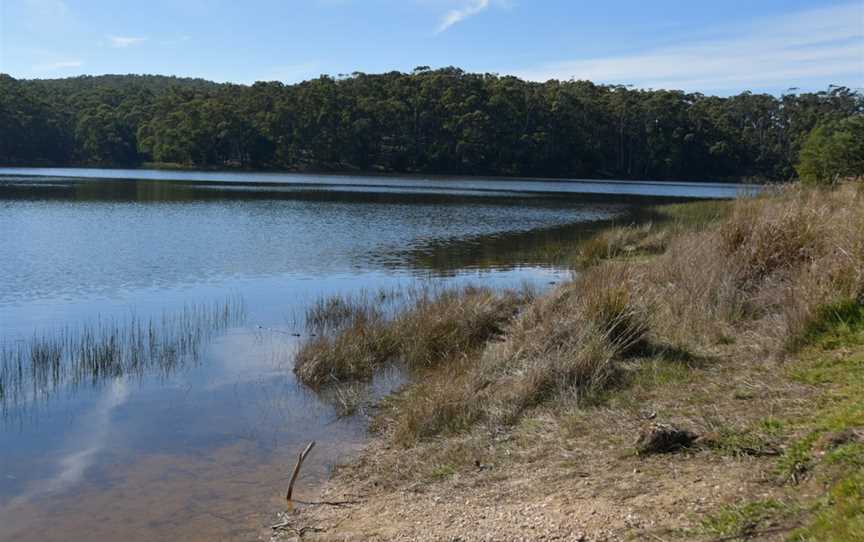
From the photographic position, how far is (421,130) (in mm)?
111250

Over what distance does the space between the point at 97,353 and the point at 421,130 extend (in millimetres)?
101163

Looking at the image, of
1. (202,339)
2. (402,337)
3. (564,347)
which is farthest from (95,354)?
(564,347)

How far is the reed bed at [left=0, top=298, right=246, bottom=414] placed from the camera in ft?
37.4

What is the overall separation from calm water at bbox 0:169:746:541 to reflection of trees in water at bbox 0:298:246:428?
0.38 ft

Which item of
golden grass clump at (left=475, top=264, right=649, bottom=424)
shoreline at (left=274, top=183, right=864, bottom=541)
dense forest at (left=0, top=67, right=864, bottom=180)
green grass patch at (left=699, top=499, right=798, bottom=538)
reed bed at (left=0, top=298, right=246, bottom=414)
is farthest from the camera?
dense forest at (left=0, top=67, right=864, bottom=180)

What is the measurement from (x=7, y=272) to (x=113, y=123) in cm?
10506

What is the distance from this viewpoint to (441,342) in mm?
12984

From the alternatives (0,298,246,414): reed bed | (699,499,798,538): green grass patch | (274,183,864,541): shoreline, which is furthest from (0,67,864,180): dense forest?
(699,499,798,538): green grass patch

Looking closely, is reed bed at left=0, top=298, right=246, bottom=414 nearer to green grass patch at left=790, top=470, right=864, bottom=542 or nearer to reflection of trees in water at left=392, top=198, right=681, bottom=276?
reflection of trees in water at left=392, top=198, right=681, bottom=276

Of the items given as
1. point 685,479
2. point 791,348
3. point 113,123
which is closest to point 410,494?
point 685,479

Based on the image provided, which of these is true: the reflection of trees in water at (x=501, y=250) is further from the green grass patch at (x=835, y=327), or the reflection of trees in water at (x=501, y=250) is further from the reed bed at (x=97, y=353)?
the green grass patch at (x=835, y=327)

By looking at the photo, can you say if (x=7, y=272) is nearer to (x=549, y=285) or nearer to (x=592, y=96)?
(x=549, y=285)

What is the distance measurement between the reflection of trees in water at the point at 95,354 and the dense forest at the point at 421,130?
93881mm

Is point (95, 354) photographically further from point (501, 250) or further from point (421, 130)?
point (421, 130)
